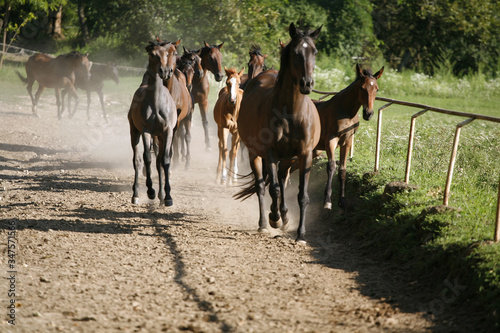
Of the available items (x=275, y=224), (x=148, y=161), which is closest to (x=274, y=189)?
(x=275, y=224)

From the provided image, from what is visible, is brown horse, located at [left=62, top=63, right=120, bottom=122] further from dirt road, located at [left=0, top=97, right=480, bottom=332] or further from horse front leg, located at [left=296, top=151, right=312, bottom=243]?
horse front leg, located at [left=296, top=151, right=312, bottom=243]

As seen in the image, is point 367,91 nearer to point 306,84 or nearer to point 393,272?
point 306,84

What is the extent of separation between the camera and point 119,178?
1046cm

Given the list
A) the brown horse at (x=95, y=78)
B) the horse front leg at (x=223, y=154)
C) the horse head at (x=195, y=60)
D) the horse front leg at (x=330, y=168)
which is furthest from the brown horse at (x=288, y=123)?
the brown horse at (x=95, y=78)

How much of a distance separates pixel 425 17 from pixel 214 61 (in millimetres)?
25238

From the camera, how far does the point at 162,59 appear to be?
766cm

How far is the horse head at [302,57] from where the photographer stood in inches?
228

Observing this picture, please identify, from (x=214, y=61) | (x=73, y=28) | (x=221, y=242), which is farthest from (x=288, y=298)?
(x=73, y=28)

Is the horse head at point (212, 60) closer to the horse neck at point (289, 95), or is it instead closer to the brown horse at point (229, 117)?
the brown horse at point (229, 117)

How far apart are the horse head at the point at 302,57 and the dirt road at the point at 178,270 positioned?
1930 mm

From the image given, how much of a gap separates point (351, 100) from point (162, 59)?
2747 mm

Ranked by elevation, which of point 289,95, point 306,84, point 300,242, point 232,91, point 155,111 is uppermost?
point 306,84

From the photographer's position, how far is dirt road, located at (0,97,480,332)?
4.16m

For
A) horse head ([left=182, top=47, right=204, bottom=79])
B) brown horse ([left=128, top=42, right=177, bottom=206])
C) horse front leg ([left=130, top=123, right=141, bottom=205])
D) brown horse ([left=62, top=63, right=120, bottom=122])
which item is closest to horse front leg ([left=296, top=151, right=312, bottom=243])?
brown horse ([left=128, top=42, right=177, bottom=206])
